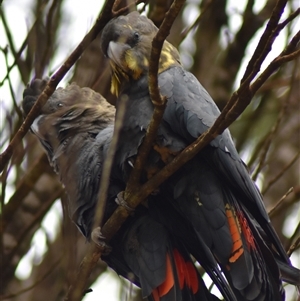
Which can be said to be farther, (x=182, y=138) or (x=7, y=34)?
(x=7, y=34)

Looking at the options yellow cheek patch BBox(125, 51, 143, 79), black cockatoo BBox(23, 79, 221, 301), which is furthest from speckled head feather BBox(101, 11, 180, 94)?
black cockatoo BBox(23, 79, 221, 301)

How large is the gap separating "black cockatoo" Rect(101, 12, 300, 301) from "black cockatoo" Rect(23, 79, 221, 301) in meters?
0.27

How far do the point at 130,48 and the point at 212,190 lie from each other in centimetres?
97

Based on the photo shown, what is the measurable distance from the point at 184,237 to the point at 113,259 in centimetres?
53

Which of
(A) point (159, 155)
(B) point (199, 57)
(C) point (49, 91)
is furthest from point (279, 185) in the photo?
(C) point (49, 91)

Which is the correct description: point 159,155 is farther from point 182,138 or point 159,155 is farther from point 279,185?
point 279,185

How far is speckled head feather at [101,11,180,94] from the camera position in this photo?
353 cm

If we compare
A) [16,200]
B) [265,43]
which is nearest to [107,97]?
[16,200]

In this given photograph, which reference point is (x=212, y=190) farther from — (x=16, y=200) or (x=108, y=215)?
(x=16, y=200)

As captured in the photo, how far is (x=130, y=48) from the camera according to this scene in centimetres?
360

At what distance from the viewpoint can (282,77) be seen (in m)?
5.52

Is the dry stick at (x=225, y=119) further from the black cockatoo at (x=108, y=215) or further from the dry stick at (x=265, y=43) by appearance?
the black cockatoo at (x=108, y=215)

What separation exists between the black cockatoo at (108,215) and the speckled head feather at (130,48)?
41cm

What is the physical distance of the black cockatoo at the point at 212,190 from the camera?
3211 mm
